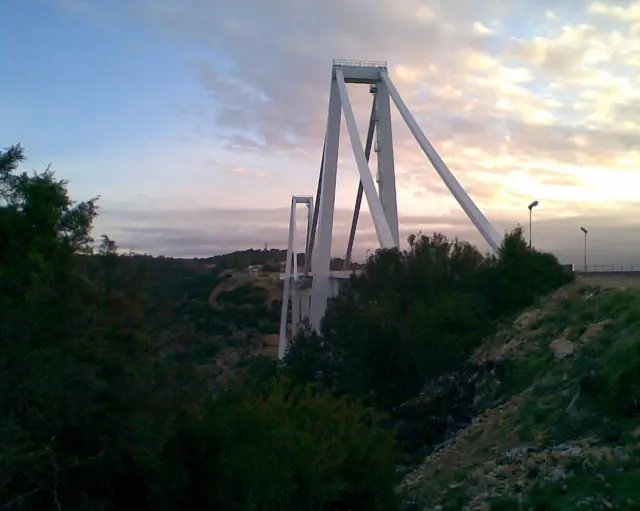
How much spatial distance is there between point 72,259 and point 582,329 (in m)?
10.2

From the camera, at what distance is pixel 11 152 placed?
400 inches

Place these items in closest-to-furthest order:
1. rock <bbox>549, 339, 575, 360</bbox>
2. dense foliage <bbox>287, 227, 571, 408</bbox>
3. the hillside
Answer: the hillside, rock <bbox>549, 339, 575, 360</bbox>, dense foliage <bbox>287, 227, 571, 408</bbox>

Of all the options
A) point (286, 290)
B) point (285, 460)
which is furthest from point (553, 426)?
point (286, 290)


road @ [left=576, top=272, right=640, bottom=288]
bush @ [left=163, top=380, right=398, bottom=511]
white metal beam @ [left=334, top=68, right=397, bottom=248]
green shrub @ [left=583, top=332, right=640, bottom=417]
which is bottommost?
bush @ [left=163, top=380, right=398, bottom=511]

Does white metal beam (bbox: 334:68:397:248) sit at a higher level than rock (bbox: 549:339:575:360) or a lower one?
higher

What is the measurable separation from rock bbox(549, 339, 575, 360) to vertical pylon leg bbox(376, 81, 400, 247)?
16805mm

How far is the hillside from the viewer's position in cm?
817

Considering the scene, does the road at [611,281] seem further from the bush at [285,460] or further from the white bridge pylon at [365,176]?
the bush at [285,460]

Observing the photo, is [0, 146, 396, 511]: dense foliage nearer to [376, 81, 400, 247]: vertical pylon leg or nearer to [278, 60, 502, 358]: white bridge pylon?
[278, 60, 502, 358]: white bridge pylon

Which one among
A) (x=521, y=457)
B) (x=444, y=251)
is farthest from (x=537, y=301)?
(x=521, y=457)

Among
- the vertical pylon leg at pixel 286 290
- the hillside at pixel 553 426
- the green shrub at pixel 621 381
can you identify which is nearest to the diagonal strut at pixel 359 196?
the vertical pylon leg at pixel 286 290

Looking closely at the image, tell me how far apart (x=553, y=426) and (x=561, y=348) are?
4.15 metres

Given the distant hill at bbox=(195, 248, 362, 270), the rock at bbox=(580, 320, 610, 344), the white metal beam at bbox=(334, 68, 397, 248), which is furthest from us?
the distant hill at bbox=(195, 248, 362, 270)

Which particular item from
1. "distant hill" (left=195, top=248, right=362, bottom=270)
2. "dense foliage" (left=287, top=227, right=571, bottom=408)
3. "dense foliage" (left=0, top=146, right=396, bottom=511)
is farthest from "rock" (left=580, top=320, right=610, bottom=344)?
"distant hill" (left=195, top=248, right=362, bottom=270)
